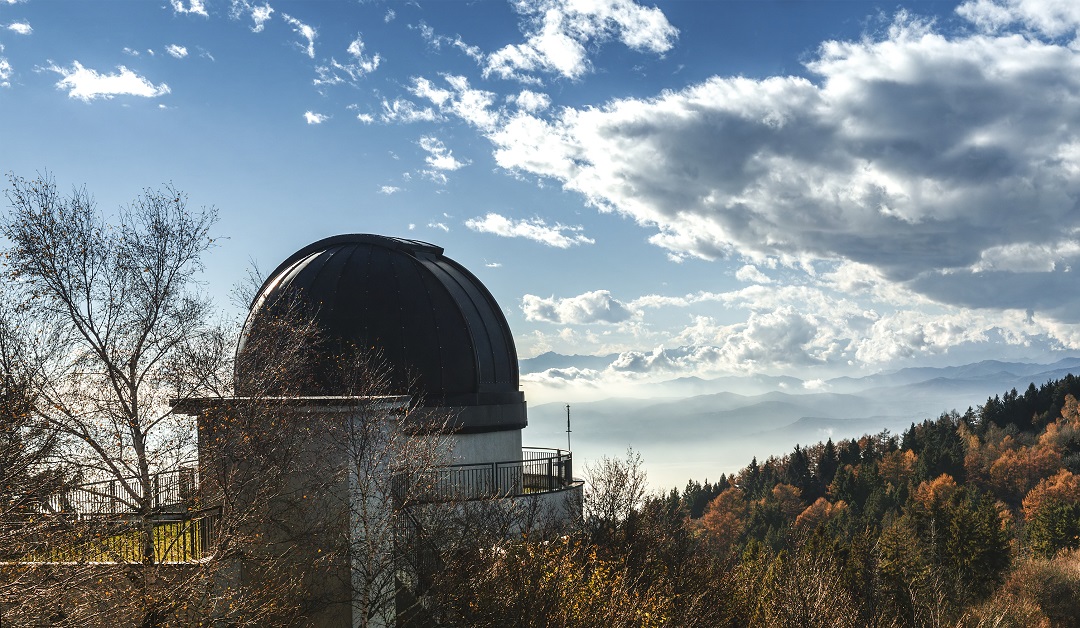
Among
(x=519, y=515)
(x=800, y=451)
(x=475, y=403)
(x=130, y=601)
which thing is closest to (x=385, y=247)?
(x=475, y=403)

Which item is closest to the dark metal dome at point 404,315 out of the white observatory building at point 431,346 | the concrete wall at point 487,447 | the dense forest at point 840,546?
the white observatory building at point 431,346

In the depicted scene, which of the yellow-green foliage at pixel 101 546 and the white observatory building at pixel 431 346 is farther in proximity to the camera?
the white observatory building at pixel 431 346

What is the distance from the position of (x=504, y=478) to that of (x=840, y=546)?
44.6 m

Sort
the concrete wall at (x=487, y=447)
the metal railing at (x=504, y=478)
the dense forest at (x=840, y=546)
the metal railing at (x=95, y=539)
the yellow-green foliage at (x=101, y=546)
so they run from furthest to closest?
the concrete wall at (x=487, y=447) → the metal railing at (x=504, y=478) → the dense forest at (x=840, y=546) → the yellow-green foliage at (x=101, y=546) → the metal railing at (x=95, y=539)

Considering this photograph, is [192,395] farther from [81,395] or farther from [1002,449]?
[1002,449]

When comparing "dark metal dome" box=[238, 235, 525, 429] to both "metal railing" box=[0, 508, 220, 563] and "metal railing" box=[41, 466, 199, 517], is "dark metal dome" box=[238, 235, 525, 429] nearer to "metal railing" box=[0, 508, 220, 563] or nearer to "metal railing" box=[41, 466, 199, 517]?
"metal railing" box=[41, 466, 199, 517]

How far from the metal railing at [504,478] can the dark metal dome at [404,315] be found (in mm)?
1354

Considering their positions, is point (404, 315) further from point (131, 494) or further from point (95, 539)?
point (95, 539)

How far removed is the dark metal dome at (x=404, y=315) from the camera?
21.8 metres

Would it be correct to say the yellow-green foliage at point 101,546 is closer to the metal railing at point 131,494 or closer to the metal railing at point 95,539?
the metal railing at point 95,539

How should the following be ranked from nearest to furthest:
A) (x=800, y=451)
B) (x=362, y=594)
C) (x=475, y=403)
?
(x=362, y=594), (x=475, y=403), (x=800, y=451)

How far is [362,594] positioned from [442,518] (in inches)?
108

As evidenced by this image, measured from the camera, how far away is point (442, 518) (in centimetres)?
1617

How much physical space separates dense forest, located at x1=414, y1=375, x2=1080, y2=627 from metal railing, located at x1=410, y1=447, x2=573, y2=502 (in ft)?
4.74
